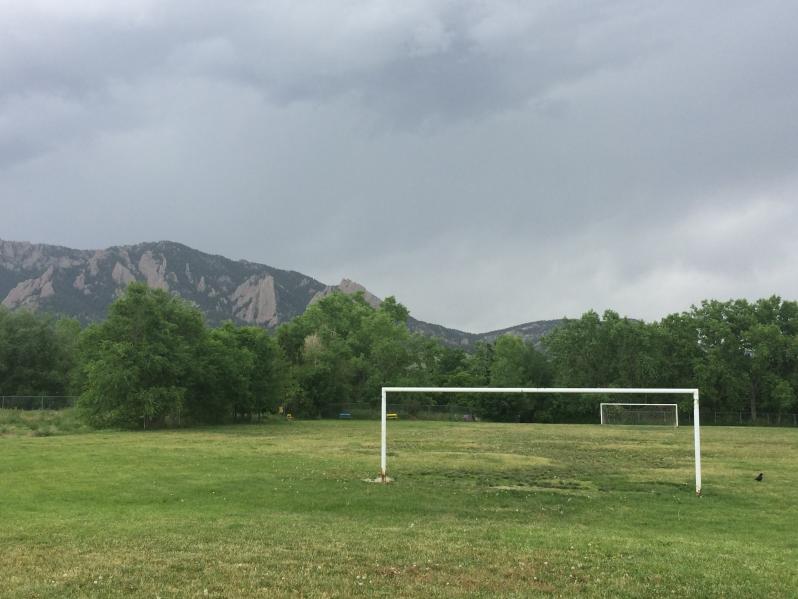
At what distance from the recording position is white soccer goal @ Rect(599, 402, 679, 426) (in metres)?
66.6

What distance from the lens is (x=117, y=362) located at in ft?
149

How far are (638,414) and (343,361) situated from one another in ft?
113

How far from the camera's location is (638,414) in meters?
69.2

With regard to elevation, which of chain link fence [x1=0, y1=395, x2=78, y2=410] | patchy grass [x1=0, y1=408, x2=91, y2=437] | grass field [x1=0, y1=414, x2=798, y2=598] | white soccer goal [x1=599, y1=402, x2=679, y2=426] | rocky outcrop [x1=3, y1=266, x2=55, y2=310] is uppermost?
rocky outcrop [x1=3, y1=266, x2=55, y2=310]

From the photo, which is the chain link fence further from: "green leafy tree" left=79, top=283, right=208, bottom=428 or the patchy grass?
"green leafy tree" left=79, top=283, right=208, bottom=428

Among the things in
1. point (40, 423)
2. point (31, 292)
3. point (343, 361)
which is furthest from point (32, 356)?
point (31, 292)

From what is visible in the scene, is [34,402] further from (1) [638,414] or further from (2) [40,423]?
(1) [638,414]

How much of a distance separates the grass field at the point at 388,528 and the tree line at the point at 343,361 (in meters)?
24.8

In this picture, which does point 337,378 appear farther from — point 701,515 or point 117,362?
point 701,515

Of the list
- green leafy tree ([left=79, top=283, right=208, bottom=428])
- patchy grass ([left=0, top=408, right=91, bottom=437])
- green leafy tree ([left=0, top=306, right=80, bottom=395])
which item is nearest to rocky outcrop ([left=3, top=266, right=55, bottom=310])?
green leafy tree ([left=0, top=306, right=80, bottom=395])

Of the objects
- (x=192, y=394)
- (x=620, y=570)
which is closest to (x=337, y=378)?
(x=192, y=394)

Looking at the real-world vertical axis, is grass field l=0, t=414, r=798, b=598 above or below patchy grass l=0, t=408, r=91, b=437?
above

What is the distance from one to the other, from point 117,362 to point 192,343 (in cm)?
765

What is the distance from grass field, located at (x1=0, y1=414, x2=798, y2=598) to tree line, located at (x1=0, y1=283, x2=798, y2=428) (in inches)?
977
